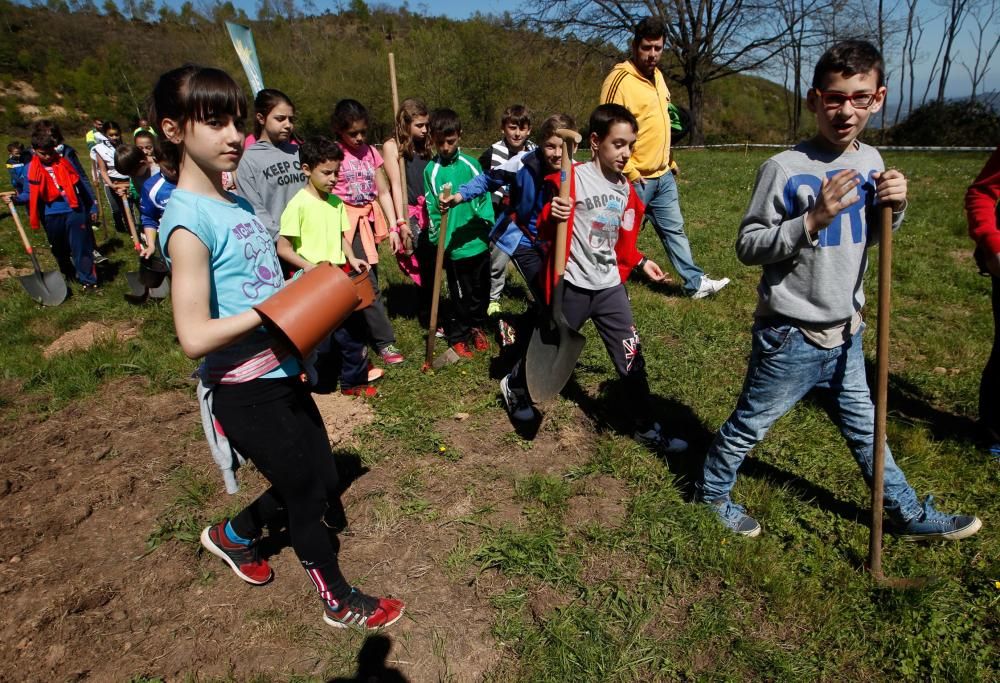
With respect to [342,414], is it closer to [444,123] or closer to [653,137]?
[444,123]

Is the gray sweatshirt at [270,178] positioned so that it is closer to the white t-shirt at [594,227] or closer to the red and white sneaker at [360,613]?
the white t-shirt at [594,227]

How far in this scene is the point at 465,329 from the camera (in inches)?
193

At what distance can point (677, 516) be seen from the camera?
292cm

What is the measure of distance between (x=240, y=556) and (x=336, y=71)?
4275 centimetres

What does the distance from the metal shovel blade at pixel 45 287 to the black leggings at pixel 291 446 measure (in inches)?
244

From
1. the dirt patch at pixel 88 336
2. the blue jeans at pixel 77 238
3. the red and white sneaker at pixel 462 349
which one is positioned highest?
the blue jeans at pixel 77 238

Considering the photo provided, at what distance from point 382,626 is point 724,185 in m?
11.6

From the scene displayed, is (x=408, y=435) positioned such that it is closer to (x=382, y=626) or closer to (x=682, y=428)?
(x=382, y=626)

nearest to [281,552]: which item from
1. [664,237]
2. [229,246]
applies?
[229,246]

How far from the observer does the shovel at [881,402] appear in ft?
6.82

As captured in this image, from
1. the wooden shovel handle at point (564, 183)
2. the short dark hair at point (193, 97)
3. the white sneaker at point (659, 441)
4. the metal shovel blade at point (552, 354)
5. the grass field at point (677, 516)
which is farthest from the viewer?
the white sneaker at point (659, 441)

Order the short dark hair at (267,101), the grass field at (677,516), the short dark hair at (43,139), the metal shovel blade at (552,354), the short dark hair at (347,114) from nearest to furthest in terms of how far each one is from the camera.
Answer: the grass field at (677,516)
the metal shovel blade at (552,354)
the short dark hair at (267,101)
the short dark hair at (347,114)
the short dark hair at (43,139)

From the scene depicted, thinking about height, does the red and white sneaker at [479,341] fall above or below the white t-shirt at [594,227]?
below

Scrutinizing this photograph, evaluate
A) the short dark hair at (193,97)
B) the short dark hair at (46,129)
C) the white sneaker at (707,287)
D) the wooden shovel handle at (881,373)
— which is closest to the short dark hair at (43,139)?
the short dark hair at (46,129)
